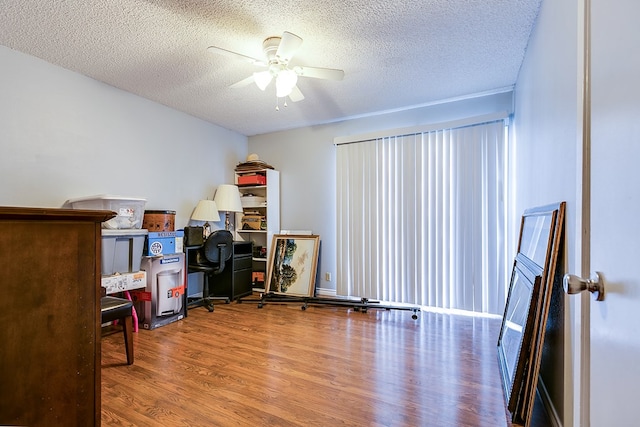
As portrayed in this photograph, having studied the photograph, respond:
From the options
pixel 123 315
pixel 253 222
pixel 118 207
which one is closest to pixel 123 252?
pixel 118 207

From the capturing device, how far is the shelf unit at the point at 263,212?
13.9 ft

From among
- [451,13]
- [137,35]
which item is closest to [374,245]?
[451,13]

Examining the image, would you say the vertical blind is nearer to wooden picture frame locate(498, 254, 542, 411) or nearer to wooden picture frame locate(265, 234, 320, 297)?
wooden picture frame locate(265, 234, 320, 297)

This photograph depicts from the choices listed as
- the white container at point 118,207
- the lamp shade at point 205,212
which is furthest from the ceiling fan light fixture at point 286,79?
the lamp shade at point 205,212

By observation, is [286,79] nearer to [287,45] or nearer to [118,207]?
[287,45]

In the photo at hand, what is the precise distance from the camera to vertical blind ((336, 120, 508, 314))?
3.03 metres

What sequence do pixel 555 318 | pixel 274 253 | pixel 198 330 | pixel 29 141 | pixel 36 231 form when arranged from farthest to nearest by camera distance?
pixel 274 253 < pixel 198 330 < pixel 29 141 < pixel 555 318 < pixel 36 231

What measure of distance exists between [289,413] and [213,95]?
306 cm

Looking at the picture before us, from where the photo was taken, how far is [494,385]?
1844 mm

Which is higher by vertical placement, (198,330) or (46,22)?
(46,22)

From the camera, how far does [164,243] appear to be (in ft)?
9.93

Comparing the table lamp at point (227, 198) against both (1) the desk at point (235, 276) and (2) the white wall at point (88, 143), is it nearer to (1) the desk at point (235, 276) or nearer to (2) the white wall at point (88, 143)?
(2) the white wall at point (88, 143)

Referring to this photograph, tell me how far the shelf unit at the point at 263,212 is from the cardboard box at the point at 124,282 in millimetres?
1686

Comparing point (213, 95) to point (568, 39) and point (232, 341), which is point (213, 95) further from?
point (568, 39)
